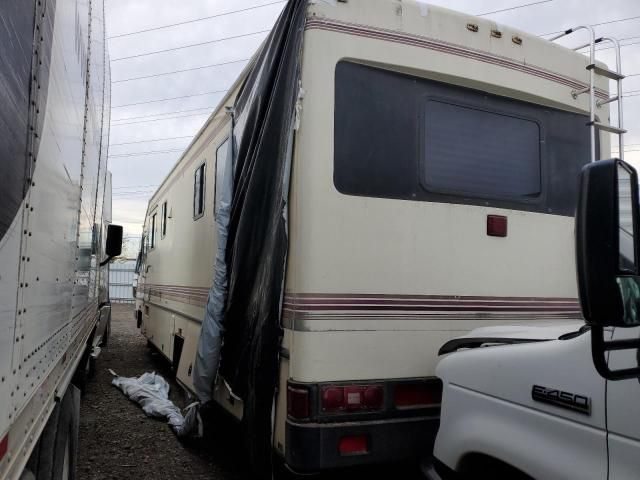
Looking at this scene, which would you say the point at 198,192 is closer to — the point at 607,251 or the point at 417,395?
the point at 417,395

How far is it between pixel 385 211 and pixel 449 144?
2.16 ft

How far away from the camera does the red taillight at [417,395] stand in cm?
287

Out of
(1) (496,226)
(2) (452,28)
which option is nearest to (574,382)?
(1) (496,226)

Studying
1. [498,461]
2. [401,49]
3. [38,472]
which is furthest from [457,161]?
[38,472]

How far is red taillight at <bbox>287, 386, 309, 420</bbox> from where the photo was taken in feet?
8.78

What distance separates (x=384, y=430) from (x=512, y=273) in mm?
1251

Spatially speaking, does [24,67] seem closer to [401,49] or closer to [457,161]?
[401,49]

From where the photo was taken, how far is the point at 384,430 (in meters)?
2.79

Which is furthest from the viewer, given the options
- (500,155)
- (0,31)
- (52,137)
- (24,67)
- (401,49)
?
(500,155)

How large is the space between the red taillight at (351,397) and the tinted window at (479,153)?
3.96 ft

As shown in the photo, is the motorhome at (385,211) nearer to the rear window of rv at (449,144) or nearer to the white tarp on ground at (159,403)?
the rear window of rv at (449,144)

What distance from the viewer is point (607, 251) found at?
1.35 meters

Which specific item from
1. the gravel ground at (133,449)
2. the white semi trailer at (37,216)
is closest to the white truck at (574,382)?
the white semi trailer at (37,216)

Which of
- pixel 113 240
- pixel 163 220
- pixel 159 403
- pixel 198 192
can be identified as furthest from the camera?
pixel 163 220
